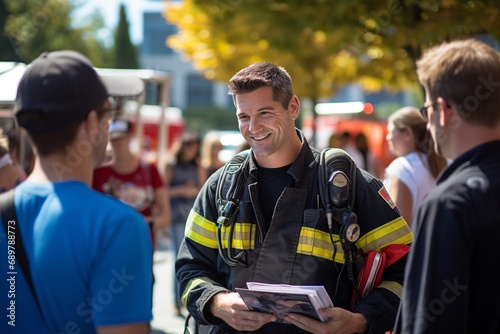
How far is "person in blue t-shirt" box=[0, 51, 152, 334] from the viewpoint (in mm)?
2275

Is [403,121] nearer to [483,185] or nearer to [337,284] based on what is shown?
[337,284]

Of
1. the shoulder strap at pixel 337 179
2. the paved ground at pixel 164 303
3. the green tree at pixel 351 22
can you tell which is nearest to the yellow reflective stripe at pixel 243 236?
the shoulder strap at pixel 337 179

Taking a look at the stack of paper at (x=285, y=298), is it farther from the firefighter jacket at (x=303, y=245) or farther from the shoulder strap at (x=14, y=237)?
the shoulder strap at (x=14, y=237)

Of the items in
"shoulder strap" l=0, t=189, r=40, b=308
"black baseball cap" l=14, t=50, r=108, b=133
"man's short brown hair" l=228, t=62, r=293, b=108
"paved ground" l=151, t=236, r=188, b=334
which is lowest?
"paved ground" l=151, t=236, r=188, b=334

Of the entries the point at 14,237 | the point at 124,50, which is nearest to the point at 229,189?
the point at 14,237

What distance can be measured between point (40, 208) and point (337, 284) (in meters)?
1.41

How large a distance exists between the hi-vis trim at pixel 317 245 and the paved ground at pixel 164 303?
16.5 feet

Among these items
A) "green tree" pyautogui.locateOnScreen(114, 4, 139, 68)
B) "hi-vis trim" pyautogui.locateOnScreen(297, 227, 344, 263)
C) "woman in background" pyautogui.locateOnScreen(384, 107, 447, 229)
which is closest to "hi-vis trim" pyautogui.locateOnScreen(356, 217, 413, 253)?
"hi-vis trim" pyautogui.locateOnScreen(297, 227, 344, 263)

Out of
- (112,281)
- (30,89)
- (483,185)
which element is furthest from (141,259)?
(483,185)

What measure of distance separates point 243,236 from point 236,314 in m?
0.34

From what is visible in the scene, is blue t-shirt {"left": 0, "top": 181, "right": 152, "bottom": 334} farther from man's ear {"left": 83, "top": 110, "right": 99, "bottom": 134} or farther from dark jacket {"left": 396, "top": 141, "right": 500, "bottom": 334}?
dark jacket {"left": 396, "top": 141, "right": 500, "bottom": 334}

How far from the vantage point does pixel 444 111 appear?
241 cm

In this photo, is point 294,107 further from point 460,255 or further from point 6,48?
point 6,48

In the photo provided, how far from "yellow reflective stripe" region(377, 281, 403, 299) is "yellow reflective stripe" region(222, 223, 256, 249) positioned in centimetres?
57
